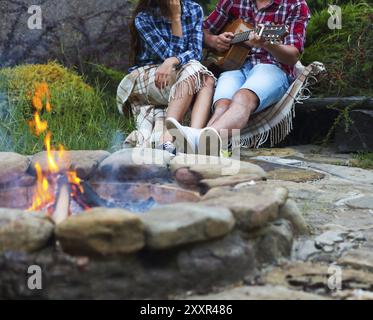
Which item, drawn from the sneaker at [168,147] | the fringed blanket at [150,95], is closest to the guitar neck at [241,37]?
the fringed blanket at [150,95]

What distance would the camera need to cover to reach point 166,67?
418 cm

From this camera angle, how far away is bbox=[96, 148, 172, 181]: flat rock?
2676mm

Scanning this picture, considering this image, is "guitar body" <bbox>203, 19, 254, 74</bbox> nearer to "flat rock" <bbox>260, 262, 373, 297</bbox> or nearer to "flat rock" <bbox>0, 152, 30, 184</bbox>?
"flat rock" <bbox>0, 152, 30, 184</bbox>

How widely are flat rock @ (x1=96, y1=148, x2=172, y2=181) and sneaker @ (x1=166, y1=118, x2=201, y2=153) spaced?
89 centimetres

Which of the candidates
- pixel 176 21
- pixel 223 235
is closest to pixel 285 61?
pixel 176 21

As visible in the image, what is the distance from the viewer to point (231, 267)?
6.55 feet

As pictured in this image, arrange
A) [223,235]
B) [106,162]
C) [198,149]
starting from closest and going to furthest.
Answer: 1. [223,235]
2. [106,162]
3. [198,149]

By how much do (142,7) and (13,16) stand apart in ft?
5.79

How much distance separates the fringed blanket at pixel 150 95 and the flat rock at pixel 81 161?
1234mm

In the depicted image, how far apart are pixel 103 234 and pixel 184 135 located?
182cm

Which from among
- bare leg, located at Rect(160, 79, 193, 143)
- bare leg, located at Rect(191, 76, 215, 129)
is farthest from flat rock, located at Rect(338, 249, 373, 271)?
bare leg, located at Rect(160, 79, 193, 143)

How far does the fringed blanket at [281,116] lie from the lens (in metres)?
4.43

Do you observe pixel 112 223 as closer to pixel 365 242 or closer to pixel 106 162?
pixel 106 162
